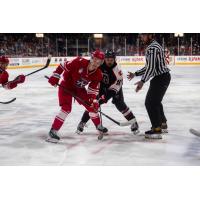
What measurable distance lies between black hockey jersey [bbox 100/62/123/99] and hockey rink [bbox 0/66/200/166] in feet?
1.04

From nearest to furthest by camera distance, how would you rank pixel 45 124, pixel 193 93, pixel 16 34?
pixel 16 34 < pixel 45 124 < pixel 193 93

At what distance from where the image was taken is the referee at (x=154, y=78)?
307 cm

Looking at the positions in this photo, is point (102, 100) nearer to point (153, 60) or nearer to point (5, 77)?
point (153, 60)

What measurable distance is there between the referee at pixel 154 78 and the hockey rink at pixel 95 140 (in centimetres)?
14

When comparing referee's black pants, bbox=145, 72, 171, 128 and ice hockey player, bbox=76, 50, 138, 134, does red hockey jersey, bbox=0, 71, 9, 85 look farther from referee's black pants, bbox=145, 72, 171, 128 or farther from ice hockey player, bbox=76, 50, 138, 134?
referee's black pants, bbox=145, 72, 171, 128

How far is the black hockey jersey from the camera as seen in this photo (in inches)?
126

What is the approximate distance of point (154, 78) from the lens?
126 inches

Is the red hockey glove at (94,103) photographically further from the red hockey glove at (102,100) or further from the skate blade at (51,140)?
the skate blade at (51,140)

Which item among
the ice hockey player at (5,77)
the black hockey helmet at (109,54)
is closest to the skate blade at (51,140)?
the ice hockey player at (5,77)
